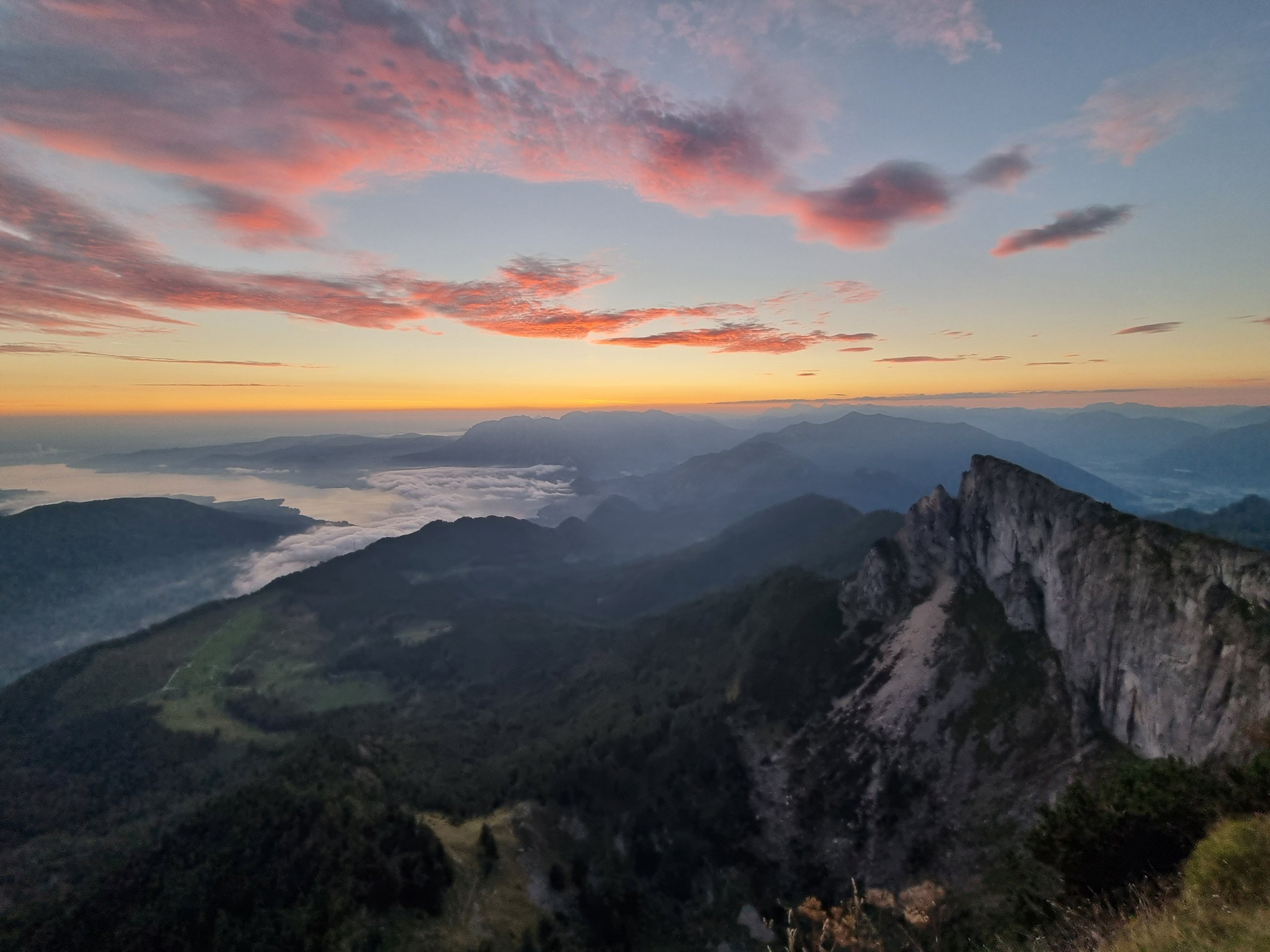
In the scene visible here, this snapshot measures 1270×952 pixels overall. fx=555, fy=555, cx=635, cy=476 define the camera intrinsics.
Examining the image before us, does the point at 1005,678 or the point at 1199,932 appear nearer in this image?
the point at 1199,932

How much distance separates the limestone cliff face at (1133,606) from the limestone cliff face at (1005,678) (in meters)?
0.25

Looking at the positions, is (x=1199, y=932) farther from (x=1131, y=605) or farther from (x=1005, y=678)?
(x=1005, y=678)

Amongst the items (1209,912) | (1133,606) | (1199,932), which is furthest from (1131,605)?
(1199,932)

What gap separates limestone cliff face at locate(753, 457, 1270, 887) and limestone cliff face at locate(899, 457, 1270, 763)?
253 mm

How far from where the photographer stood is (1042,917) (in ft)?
120

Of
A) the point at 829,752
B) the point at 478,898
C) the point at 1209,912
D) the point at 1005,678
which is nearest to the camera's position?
the point at 1209,912

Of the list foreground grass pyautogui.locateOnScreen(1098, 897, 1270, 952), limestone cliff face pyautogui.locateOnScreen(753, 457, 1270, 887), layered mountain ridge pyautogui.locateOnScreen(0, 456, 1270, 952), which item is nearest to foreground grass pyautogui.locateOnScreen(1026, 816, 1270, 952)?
foreground grass pyautogui.locateOnScreen(1098, 897, 1270, 952)

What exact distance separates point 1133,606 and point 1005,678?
1120 inches

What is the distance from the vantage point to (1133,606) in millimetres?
80312

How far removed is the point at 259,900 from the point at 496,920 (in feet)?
112

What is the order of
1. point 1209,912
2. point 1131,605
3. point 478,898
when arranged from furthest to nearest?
point 478,898 < point 1131,605 < point 1209,912

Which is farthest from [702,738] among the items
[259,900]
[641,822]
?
[259,900]

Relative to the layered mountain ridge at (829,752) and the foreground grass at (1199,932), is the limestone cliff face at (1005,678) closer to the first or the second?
the layered mountain ridge at (829,752)

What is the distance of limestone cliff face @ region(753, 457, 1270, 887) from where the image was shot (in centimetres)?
6781
